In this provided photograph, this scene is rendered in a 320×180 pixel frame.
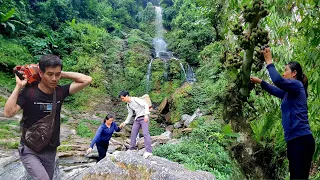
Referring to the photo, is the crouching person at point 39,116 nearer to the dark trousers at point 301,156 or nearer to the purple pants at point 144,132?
the dark trousers at point 301,156

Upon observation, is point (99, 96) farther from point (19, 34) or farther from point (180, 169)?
point (180, 169)

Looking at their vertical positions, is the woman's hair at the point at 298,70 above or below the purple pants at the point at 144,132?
above

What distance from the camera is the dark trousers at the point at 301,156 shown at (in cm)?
233

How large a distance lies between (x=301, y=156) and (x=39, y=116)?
236cm

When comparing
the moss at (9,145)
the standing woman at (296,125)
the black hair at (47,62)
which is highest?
the black hair at (47,62)

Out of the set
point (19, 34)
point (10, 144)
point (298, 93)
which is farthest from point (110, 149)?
point (19, 34)

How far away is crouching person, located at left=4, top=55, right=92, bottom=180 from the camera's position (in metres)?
2.57

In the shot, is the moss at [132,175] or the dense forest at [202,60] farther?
the moss at [132,175]

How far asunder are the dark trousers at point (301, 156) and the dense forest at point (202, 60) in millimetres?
314

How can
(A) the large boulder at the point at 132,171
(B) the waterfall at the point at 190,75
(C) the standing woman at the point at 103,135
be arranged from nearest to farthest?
1. (A) the large boulder at the point at 132,171
2. (C) the standing woman at the point at 103,135
3. (B) the waterfall at the point at 190,75

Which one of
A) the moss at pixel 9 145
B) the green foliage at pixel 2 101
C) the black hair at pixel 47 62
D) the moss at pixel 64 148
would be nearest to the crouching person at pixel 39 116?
the black hair at pixel 47 62

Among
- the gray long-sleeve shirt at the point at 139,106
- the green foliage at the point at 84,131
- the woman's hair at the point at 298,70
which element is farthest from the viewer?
the green foliage at the point at 84,131

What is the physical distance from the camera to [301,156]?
2.35m

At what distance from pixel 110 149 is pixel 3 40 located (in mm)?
9750
